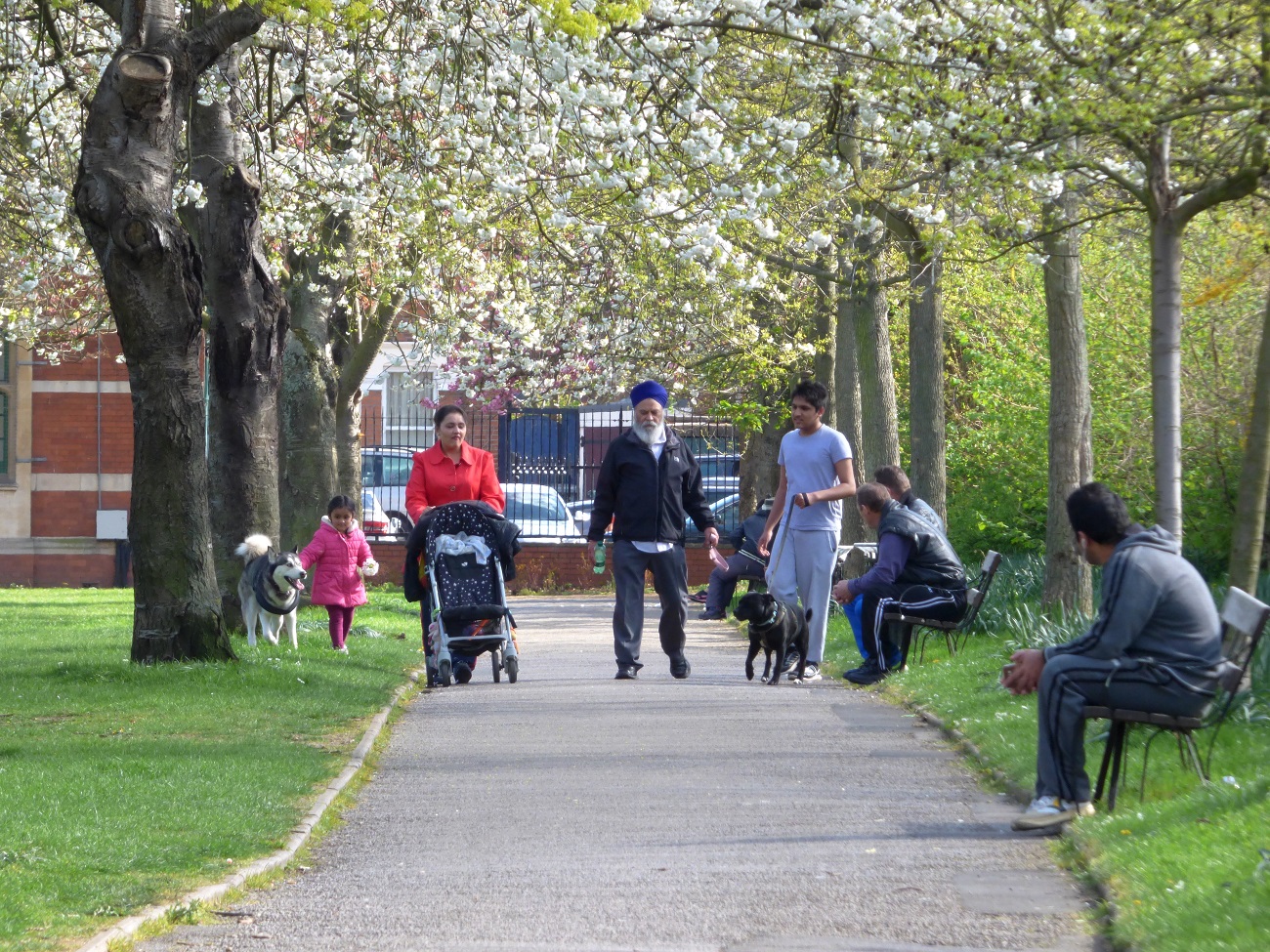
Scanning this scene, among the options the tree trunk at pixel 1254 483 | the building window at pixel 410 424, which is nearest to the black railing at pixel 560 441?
the building window at pixel 410 424

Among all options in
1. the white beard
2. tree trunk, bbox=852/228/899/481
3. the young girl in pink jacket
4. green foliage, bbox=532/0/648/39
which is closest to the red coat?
the white beard

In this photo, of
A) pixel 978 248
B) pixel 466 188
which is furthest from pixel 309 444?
pixel 978 248

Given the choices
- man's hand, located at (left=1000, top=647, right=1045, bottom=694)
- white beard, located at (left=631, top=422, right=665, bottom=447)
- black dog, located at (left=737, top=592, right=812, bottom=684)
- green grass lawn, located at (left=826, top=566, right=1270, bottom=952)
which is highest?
white beard, located at (left=631, top=422, right=665, bottom=447)

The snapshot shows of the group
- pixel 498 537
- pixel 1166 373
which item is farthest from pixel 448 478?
pixel 1166 373

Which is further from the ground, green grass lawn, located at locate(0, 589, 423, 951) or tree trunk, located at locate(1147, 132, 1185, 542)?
tree trunk, located at locate(1147, 132, 1185, 542)

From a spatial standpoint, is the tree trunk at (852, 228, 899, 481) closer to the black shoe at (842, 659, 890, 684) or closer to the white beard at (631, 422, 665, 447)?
the black shoe at (842, 659, 890, 684)

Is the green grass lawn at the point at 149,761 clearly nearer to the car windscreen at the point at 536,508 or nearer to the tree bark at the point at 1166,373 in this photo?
the tree bark at the point at 1166,373

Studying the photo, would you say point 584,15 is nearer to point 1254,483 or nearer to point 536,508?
point 1254,483

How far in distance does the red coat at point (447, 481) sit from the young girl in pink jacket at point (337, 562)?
7.19 feet

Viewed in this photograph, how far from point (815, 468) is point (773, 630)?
1.21 meters

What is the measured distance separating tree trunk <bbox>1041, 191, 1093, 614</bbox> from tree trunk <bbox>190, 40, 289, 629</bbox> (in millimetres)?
6341

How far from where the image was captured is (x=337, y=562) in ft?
47.4

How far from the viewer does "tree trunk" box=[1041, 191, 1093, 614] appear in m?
13.2

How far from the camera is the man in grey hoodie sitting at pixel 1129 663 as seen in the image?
684 cm
